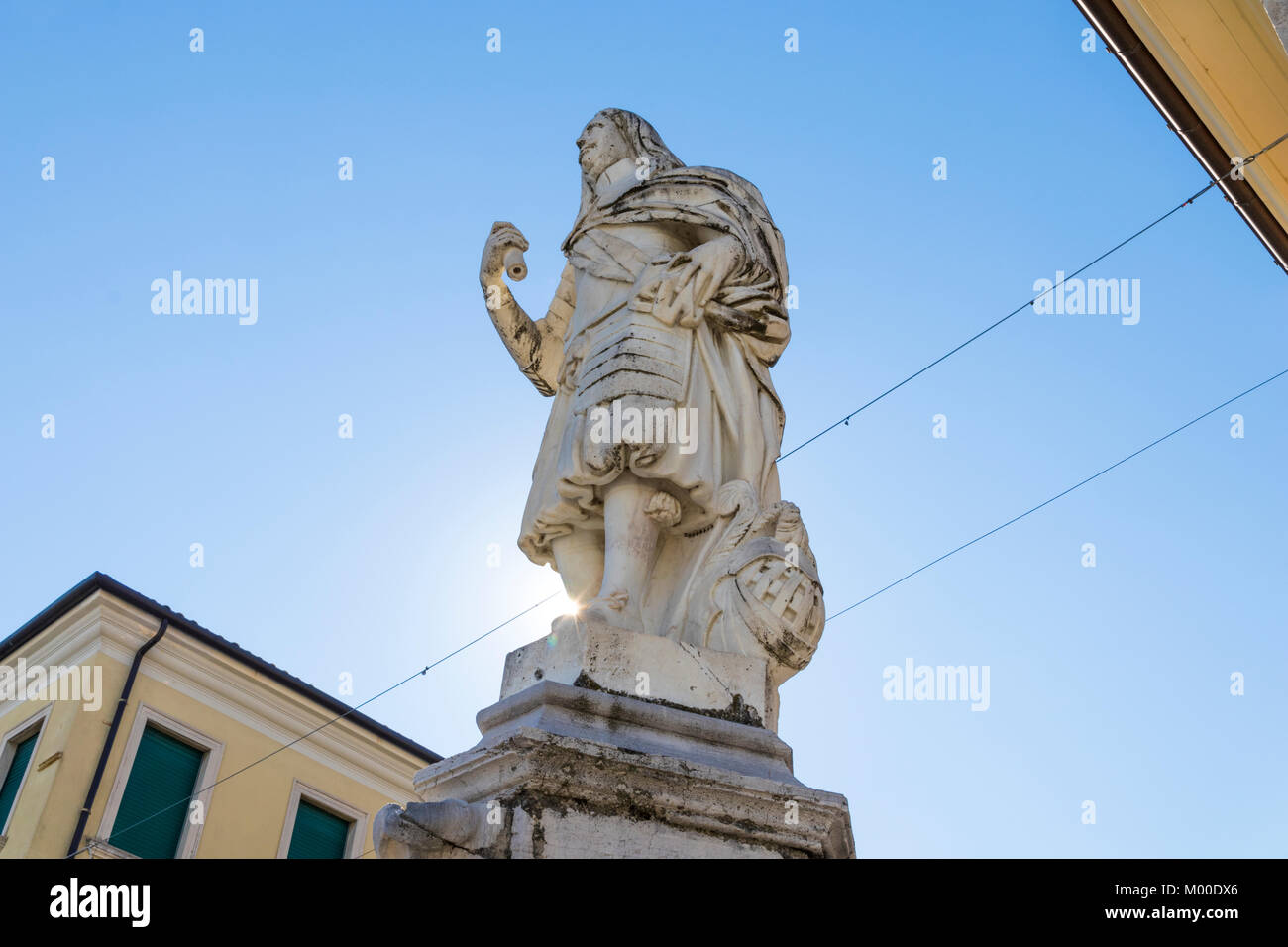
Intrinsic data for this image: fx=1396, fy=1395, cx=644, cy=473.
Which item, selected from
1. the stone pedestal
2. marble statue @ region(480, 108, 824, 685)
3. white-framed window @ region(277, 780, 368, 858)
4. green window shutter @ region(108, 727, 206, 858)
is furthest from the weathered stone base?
white-framed window @ region(277, 780, 368, 858)

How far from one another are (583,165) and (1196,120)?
5818 millimetres

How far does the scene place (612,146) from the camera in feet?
19.1

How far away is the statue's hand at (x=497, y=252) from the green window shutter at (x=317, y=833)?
1252cm

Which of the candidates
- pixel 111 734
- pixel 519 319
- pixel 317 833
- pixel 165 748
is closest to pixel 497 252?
pixel 519 319

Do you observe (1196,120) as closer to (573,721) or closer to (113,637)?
(573,721)

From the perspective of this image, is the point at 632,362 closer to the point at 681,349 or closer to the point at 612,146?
the point at 681,349

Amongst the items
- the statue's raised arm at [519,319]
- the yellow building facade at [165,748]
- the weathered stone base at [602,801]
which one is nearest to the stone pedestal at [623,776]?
the weathered stone base at [602,801]

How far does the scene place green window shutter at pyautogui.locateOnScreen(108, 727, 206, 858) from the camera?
15.3 meters

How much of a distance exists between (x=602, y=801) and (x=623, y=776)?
0.27 ft

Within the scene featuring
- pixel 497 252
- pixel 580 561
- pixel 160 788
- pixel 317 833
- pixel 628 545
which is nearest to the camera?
pixel 628 545

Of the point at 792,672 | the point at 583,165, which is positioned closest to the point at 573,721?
the point at 792,672

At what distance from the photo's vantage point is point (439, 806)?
136 inches

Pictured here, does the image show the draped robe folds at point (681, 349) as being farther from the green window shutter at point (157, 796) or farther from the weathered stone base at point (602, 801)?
the green window shutter at point (157, 796)

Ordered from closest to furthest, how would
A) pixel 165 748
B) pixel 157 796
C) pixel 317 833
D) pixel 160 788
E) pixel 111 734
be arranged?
pixel 111 734, pixel 157 796, pixel 160 788, pixel 165 748, pixel 317 833
